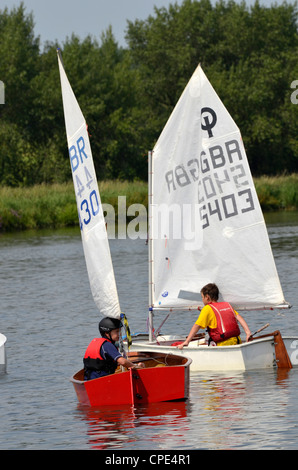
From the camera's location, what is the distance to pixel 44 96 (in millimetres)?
68438

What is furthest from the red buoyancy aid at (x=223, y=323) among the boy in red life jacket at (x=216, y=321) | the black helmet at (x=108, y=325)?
the black helmet at (x=108, y=325)

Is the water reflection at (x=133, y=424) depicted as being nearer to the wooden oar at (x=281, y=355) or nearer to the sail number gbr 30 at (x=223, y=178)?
the wooden oar at (x=281, y=355)

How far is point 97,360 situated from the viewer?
13930 mm

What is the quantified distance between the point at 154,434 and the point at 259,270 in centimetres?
577

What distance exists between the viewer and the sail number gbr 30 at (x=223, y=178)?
17.7 meters

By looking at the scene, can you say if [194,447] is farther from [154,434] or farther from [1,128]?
[1,128]

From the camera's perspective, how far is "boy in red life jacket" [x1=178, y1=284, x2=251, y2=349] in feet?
51.9

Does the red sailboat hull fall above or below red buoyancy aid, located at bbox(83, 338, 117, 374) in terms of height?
below

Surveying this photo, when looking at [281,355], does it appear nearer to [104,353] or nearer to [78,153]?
[104,353]

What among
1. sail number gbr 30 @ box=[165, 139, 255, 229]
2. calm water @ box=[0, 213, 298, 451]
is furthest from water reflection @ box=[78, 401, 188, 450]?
sail number gbr 30 @ box=[165, 139, 255, 229]

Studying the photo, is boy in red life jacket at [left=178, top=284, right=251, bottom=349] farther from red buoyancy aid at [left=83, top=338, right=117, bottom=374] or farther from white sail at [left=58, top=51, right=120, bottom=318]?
red buoyancy aid at [left=83, top=338, right=117, bottom=374]

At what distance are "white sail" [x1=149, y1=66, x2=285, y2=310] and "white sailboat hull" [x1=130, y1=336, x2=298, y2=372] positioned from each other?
59.9 inches

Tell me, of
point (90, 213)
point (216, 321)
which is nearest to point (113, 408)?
point (216, 321)

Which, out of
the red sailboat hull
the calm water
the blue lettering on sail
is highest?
the blue lettering on sail
